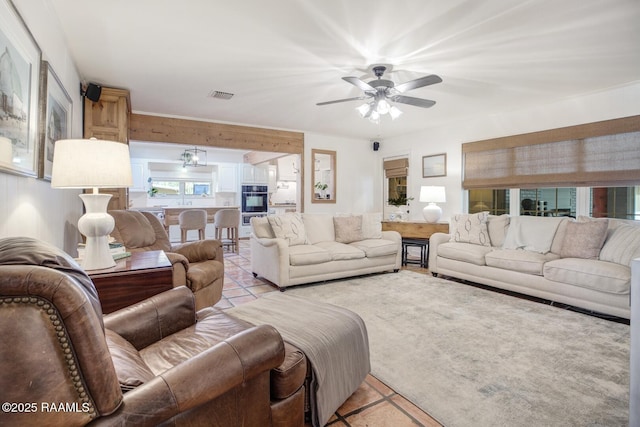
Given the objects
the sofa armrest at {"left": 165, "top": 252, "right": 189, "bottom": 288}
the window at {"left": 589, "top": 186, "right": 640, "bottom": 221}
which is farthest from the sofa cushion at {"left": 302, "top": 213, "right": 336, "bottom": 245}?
the window at {"left": 589, "top": 186, "right": 640, "bottom": 221}

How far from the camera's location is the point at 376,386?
6.41 feet

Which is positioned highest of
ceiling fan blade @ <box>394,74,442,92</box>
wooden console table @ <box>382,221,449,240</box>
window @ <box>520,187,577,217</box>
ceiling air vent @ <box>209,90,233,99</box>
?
ceiling air vent @ <box>209,90,233,99</box>

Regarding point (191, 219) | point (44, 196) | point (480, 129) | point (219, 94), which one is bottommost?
point (191, 219)

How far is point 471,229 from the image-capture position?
452 centimetres

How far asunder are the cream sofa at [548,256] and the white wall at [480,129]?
1.29m

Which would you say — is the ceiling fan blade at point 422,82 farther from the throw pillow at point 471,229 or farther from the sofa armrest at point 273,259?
the throw pillow at point 471,229

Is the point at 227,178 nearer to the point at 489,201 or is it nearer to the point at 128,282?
the point at 489,201

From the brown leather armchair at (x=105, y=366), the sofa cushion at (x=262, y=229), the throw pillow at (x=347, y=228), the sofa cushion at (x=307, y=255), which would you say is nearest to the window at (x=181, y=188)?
the sofa cushion at (x=262, y=229)

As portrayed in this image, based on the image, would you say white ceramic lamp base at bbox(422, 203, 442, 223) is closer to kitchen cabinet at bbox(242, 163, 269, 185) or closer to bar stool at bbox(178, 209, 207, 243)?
bar stool at bbox(178, 209, 207, 243)

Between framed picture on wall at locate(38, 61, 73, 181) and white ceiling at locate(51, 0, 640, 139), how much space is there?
547 mm

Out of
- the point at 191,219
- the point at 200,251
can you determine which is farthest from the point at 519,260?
the point at 191,219

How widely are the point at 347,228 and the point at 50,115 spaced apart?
363cm

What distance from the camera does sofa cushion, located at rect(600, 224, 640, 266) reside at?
10.4 feet

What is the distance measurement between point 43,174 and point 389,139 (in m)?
6.10
